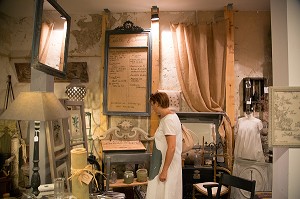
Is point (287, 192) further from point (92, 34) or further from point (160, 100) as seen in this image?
point (92, 34)

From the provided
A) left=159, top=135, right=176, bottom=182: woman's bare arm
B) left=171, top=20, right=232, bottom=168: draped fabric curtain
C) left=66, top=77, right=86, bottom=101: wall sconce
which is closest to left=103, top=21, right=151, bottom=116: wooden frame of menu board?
left=66, top=77, right=86, bottom=101: wall sconce

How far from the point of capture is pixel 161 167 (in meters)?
2.88

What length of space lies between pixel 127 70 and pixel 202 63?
1.20m

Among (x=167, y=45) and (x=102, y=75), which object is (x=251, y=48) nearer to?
(x=167, y=45)

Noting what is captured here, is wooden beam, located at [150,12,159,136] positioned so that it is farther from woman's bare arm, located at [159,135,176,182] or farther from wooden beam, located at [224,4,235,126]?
woman's bare arm, located at [159,135,176,182]

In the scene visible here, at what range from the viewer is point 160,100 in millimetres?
2918

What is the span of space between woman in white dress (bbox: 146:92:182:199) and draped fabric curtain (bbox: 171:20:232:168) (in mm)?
1394

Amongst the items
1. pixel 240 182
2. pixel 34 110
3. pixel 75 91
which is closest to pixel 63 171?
Result: pixel 34 110

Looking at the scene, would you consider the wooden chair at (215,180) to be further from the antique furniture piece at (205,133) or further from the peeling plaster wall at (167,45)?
the peeling plaster wall at (167,45)

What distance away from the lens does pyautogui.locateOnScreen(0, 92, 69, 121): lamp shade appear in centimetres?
185

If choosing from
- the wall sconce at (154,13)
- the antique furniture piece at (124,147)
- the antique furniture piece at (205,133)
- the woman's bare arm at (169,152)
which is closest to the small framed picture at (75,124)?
the antique furniture piece at (124,147)

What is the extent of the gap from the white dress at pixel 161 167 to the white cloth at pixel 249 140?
4.96 feet

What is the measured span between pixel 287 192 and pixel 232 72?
7.59ft

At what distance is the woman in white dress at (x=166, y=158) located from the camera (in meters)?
2.79
